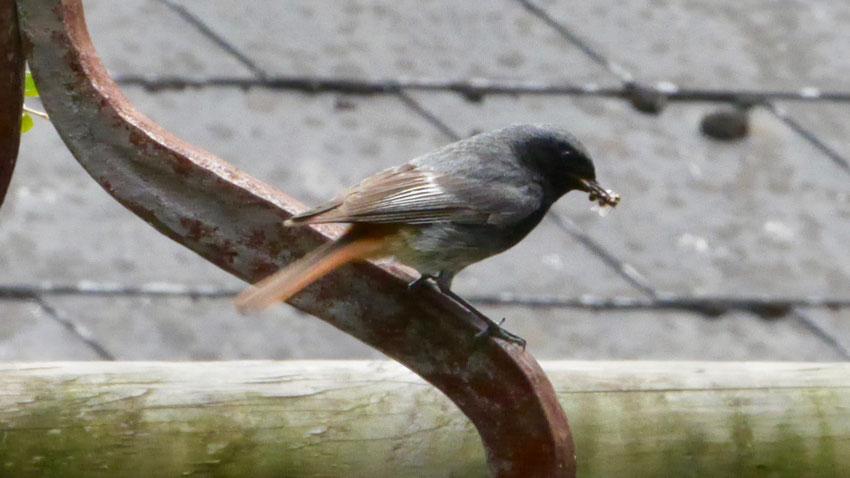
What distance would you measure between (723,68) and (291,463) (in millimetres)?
2540

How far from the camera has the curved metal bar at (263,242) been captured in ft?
5.82

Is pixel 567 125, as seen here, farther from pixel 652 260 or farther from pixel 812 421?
pixel 812 421

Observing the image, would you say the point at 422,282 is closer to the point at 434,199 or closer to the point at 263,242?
the point at 263,242

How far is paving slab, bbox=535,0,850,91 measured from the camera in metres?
4.27

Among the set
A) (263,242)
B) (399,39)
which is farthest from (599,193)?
(399,39)

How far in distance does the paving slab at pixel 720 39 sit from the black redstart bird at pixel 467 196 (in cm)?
172

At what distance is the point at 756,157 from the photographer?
4094 mm

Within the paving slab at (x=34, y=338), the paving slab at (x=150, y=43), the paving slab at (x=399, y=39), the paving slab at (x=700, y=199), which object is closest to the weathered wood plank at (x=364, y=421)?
the paving slab at (x=34, y=338)

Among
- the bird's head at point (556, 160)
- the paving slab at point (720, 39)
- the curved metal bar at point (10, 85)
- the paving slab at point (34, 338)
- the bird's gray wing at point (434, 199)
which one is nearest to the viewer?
the curved metal bar at point (10, 85)

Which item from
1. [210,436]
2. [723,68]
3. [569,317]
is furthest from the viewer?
[723,68]

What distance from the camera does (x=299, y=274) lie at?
180 centimetres

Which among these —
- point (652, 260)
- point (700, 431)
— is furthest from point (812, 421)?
point (652, 260)

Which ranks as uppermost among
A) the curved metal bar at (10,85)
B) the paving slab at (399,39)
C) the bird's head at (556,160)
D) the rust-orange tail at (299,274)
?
the paving slab at (399,39)

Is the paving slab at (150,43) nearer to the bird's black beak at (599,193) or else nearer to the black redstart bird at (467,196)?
the black redstart bird at (467,196)
